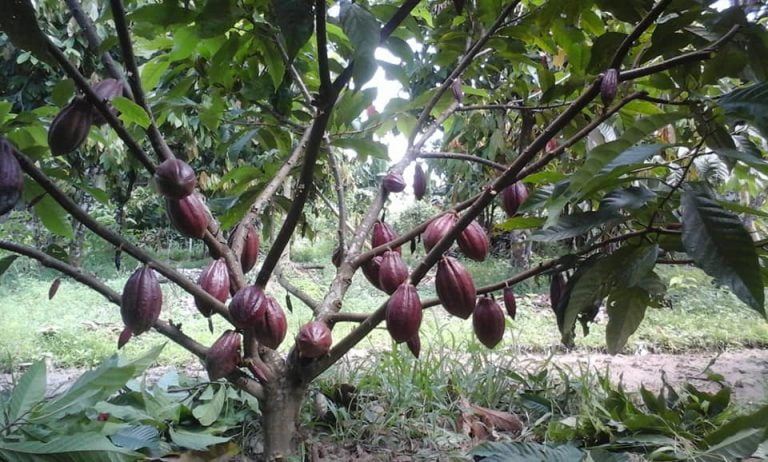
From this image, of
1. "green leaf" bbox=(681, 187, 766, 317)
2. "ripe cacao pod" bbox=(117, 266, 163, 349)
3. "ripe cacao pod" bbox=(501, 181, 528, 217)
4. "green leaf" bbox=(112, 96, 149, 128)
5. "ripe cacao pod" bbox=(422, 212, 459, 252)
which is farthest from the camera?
"ripe cacao pod" bbox=(501, 181, 528, 217)

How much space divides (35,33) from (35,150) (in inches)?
12.0

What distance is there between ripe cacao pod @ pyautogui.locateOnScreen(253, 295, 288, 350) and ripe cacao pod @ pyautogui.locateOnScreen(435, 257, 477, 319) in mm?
280

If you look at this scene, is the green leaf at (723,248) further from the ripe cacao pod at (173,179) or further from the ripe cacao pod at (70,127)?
the ripe cacao pod at (70,127)

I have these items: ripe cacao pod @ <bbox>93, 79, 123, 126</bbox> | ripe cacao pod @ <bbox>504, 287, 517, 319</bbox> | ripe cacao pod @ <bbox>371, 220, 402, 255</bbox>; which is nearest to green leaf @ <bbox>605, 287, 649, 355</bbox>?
ripe cacao pod @ <bbox>504, 287, 517, 319</bbox>

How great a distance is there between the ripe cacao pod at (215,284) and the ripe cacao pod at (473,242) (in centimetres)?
41

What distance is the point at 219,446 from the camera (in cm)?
117

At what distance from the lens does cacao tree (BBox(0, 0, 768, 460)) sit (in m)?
0.57

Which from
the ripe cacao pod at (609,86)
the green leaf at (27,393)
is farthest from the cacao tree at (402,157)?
the green leaf at (27,393)

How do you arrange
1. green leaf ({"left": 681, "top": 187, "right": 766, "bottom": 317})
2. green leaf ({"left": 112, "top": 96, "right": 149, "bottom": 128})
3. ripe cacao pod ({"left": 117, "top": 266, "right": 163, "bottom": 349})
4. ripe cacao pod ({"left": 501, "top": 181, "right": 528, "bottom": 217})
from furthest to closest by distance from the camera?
ripe cacao pod ({"left": 501, "top": 181, "right": 528, "bottom": 217}), ripe cacao pod ({"left": 117, "top": 266, "right": 163, "bottom": 349}), green leaf ({"left": 112, "top": 96, "right": 149, "bottom": 128}), green leaf ({"left": 681, "top": 187, "right": 766, "bottom": 317})

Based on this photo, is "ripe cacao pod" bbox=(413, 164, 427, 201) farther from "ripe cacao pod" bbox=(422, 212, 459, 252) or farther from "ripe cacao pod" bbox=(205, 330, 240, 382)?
"ripe cacao pod" bbox=(205, 330, 240, 382)

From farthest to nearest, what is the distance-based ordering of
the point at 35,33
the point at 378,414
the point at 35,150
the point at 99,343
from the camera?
the point at 99,343 → the point at 378,414 → the point at 35,150 → the point at 35,33

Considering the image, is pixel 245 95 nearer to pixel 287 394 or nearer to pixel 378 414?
pixel 287 394

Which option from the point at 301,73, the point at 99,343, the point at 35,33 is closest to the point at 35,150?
the point at 35,33

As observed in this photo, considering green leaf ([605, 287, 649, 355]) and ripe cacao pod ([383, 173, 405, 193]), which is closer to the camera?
green leaf ([605, 287, 649, 355])
